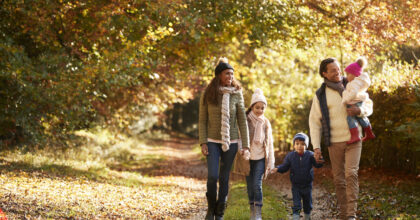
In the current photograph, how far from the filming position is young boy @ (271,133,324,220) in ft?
21.6

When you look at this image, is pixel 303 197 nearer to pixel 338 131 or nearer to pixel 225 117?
pixel 338 131

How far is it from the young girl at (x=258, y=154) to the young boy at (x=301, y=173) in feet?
0.67

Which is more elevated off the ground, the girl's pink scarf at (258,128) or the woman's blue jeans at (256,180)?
the girl's pink scarf at (258,128)

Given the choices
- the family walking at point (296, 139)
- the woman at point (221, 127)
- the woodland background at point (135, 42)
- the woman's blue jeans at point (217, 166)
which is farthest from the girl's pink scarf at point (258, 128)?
the woodland background at point (135, 42)

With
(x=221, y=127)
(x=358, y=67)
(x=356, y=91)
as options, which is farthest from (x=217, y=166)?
(x=358, y=67)

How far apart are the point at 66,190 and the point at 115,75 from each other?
394 cm

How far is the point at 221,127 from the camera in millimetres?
5973

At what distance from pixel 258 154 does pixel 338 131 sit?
1.38m

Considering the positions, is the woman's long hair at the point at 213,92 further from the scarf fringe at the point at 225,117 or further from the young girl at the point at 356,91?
the young girl at the point at 356,91

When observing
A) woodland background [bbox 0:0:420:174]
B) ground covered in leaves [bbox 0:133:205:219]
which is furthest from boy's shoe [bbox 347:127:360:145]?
woodland background [bbox 0:0:420:174]

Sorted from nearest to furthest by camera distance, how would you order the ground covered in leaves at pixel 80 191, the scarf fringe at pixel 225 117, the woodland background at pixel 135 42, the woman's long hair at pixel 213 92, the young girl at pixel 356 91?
the young girl at pixel 356 91 < the scarf fringe at pixel 225 117 < the woman's long hair at pixel 213 92 < the ground covered in leaves at pixel 80 191 < the woodland background at pixel 135 42

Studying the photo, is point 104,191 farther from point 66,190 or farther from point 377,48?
point 377,48

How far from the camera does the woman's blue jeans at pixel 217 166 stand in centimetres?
602

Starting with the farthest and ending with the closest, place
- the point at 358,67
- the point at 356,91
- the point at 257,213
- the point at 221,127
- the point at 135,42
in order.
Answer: the point at 135,42 → the point at 257,213 → the point at 221,127 → the point at 358,67 → the point at 356,91
